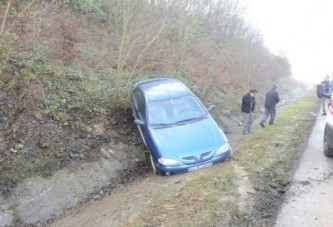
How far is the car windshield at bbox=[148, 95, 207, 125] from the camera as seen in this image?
30.3ft

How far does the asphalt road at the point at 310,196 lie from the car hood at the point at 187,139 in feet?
6.31

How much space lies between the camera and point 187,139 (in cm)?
844

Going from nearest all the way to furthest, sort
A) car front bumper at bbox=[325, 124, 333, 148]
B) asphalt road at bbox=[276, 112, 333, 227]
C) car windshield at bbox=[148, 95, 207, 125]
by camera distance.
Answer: asphalt road at bbox=[276, 112, 333, 227] < car front bumper at bbox=[325, 124, 333, 148] < car windshield at bbox=[148, 95, 207, 125]

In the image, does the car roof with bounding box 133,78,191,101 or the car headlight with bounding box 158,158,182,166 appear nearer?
the car headlight with bounding box 158,158,182,166

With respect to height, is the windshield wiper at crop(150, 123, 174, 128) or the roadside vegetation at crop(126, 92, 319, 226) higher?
the windshield wiper at crop(150, 123, 174, 128)

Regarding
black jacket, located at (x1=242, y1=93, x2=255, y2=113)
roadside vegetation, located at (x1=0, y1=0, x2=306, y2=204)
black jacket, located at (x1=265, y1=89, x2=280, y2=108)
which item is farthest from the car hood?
black jacket, located at (x1=265, y1=89, x2=280, y2=108)

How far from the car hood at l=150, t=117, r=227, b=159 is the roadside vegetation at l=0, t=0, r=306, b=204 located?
1911mm

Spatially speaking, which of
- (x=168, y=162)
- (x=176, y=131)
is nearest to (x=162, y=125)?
(x=176, y=131)

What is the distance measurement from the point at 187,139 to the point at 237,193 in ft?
7.36

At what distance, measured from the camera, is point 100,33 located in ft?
59.8

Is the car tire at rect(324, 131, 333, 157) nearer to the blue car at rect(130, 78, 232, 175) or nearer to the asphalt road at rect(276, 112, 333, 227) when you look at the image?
the asphalt road at rect(276, 112, 333, 227)

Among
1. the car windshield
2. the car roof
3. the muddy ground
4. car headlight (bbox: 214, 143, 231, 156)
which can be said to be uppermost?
the car roof

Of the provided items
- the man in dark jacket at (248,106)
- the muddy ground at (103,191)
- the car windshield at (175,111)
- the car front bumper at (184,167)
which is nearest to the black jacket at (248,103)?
the man in dark jacket at (248,106)

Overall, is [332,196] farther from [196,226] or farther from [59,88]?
[59,88]
